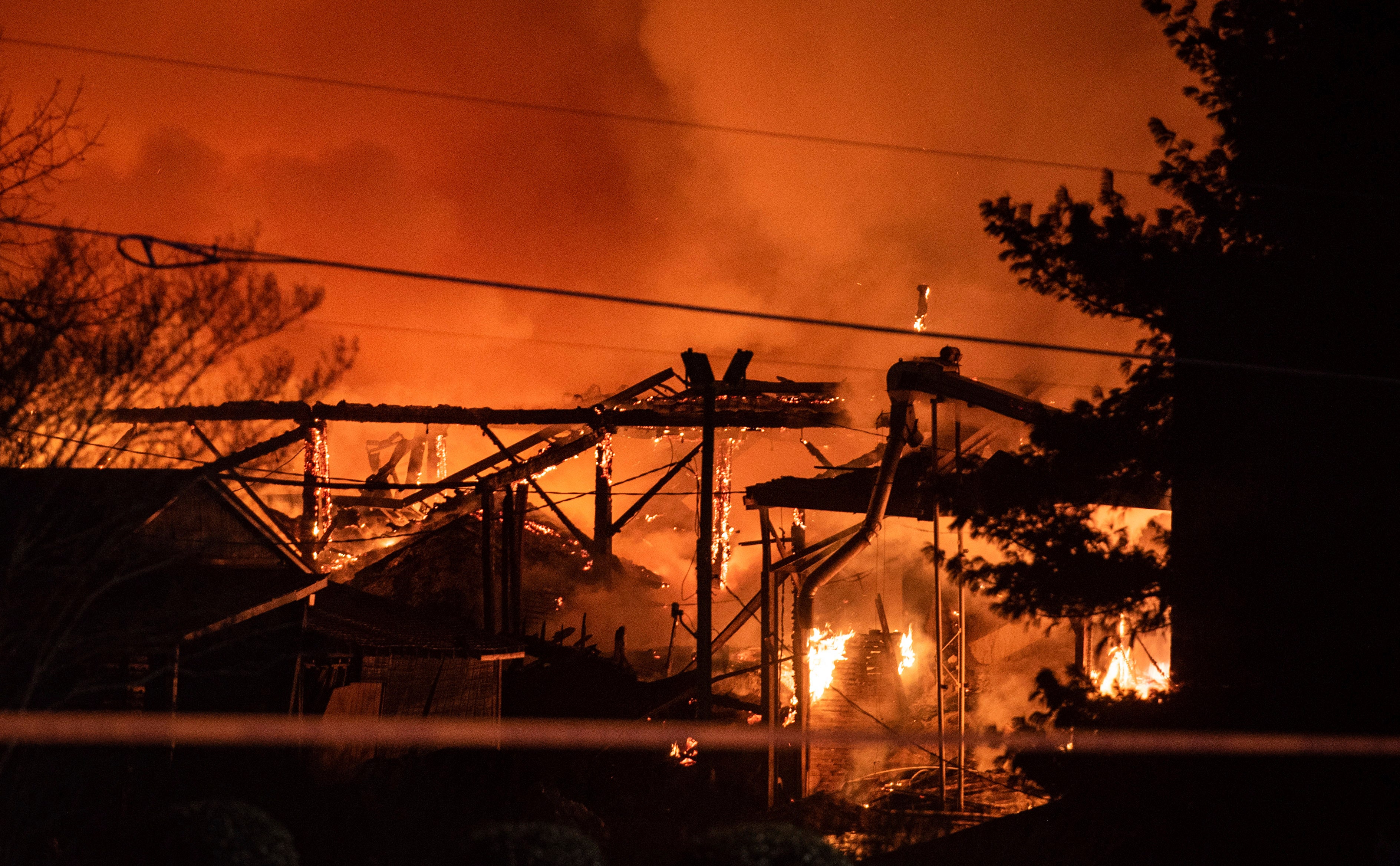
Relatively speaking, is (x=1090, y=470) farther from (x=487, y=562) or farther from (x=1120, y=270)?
(x=487, y=562)

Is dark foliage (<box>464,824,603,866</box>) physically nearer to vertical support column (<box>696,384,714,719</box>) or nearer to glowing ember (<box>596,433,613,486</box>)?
vertical support column (<box>696,384,714,719</box>)

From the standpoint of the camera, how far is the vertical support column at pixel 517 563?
20.2 m

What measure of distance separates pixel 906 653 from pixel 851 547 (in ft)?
32.2

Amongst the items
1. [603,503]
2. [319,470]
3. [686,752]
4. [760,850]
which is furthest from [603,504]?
[760,850]

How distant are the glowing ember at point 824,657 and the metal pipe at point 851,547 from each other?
4649 mm

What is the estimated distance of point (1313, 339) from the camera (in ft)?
27.7

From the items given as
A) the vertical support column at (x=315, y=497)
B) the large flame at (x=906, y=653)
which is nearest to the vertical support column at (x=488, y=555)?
the vertical support column at (x=315, y=497)

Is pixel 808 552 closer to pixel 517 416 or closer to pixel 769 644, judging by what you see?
pixel 769 644

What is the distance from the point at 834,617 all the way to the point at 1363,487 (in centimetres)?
2326

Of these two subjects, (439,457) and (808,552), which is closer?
(808,552)

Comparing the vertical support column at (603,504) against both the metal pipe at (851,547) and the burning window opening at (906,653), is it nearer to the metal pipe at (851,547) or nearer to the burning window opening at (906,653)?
the burning window opening at (906,653)

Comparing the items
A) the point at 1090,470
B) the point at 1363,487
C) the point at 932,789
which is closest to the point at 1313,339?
the point at 1363,487

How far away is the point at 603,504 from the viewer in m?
25.5

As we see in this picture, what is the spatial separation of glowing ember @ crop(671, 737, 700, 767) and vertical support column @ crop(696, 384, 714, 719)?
2.81 m
